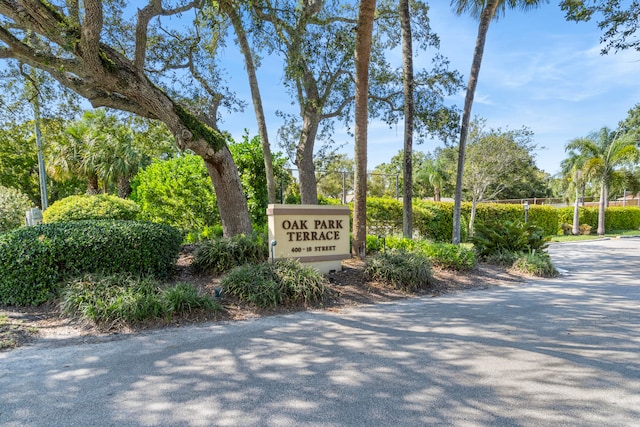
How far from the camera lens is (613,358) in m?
3.52

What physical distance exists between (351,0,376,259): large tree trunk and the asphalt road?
3.10 m

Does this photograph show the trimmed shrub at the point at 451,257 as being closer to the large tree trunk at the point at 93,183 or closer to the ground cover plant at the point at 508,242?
the ground cover plant at the point at 508,242

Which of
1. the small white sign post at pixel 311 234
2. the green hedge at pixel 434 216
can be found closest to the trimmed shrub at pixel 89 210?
the small white sign post at pixel 311 234

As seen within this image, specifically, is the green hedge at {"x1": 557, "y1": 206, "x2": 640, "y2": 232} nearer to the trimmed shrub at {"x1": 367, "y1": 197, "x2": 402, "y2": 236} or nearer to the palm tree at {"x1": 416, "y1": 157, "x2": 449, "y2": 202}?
the palm tree at {"x1": 416, "y1": 157, "x2": 449, "y2": 202}

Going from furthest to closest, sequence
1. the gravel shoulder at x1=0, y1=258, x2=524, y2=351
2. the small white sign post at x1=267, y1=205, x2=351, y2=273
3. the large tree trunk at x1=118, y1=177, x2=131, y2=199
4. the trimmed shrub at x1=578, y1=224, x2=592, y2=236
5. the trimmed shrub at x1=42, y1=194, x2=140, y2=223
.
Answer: the trimmed shrub at x1=578, y1=224, x2=592, y2=236, the large tree trunk at x1=118, y1=177, x2=131, y2=199, the trimmed shrub at x1=42, y1=194, x2=140, y2=223, the small white sign post at x1=267, y1=205, x2=351, y2=273, the gravel shoulder at x1=0, y1=258, x2=524, y2=351

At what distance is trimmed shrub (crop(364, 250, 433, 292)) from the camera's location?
252 inches

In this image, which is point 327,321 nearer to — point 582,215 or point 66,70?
point 66,70

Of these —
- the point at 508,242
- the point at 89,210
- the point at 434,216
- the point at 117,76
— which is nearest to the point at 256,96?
the point at 117,76

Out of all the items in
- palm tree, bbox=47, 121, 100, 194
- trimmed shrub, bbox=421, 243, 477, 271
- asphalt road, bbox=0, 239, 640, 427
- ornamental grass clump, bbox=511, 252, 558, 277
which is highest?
palm tree, bbox=47, 121, 100, 194

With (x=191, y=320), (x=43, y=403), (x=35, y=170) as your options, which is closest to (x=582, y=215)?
(x=191, y=320)

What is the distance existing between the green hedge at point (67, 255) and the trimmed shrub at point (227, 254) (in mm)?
828

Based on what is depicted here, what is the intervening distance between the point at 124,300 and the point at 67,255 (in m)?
1.39

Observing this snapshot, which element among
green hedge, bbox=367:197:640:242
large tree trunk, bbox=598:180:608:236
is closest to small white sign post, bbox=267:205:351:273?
green hedge, bbox=367:197:640:242

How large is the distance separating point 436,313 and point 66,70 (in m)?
7.29
